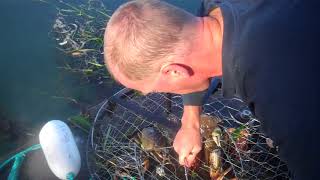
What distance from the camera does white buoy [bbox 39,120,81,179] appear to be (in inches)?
109

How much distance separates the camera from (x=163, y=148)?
2.95 metres

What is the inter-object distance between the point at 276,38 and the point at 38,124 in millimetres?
2584

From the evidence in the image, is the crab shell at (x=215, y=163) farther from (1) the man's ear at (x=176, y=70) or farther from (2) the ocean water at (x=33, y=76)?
(2) the ocean water at (x=33, y=76)

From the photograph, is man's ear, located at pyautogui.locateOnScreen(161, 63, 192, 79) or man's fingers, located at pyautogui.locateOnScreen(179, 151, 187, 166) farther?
man's fingers, located at pyautogui.locateOnScreen(179, 151, 187, 166)

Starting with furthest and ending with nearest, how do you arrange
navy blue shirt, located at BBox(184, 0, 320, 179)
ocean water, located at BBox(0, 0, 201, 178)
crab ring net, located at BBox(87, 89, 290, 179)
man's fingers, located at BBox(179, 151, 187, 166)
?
1. ocean water, located at BBox(0, 0, 201, 178)
2. crab ring net, located at BBox(87, 89, 290, 179)
3. man's fingers, located at BBox(179, 151, 187, 166)
4. navy blue shirt, located at BBox(184, 0, 320, 179)

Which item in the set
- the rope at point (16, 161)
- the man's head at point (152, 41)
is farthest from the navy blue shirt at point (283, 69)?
the rope at point (16, 161)

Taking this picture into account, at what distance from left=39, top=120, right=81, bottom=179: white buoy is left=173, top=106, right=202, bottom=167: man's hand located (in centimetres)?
75

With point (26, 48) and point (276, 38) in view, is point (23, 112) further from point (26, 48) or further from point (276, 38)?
point (276, 38)

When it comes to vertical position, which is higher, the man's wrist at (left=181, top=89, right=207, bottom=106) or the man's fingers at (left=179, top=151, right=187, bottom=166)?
the man's wrist at (left=181, top=89, right=207, bottom=106)

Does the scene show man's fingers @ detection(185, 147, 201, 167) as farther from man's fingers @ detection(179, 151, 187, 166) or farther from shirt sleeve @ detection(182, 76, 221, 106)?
shirt sleeve @ detection(182, 76, 221, 106)

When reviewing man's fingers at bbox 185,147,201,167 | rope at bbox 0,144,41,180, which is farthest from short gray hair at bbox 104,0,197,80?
rope at bbox 0,144,41,180

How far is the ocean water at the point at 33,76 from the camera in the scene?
376 centimetres

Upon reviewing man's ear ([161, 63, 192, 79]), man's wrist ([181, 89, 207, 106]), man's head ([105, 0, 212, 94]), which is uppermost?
man's head ([105, 0, 212, 94])

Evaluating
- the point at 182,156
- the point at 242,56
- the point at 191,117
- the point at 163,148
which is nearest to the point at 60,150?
the point at 163,148
